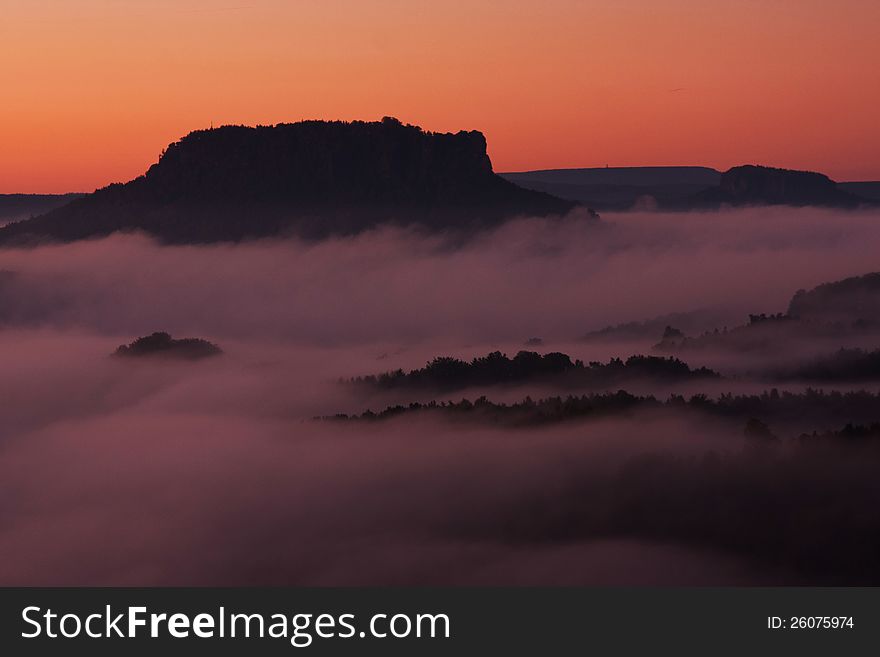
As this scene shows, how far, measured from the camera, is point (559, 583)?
115375 millimetres

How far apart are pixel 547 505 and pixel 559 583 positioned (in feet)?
148

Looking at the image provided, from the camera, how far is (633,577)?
118m

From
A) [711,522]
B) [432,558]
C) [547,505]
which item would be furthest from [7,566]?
[711,522]

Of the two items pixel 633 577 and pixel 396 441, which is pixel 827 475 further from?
pixel 396 441

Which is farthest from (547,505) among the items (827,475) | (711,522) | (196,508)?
(196,508)

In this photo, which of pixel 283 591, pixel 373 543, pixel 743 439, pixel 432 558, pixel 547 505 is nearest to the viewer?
pixel 283 591

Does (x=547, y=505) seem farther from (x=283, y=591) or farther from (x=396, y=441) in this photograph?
(x=283, y=591)

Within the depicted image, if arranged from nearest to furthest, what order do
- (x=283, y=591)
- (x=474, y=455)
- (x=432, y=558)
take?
(x=283, y=591) → (x=432, y=558) → (x=474, y=455)

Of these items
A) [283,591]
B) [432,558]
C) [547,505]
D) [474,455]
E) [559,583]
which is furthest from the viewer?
[474,455]

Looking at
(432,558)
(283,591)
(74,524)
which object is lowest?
(283,591)

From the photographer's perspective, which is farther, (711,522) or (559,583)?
(711,522)

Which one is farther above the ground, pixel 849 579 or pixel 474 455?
pixel 474 455

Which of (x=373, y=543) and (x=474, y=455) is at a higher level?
(x=474, y=455)

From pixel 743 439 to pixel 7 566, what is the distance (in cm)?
9582
